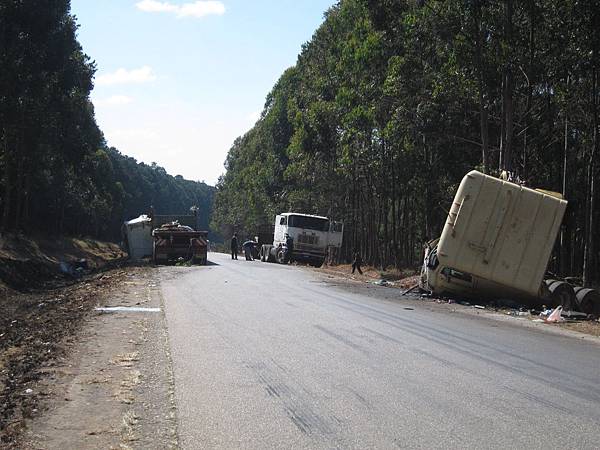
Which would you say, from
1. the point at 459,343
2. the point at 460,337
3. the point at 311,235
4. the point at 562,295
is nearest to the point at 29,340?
the point at 459,343

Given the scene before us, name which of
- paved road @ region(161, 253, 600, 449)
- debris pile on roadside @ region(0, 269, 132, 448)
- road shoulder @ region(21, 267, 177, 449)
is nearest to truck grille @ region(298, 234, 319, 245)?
debris pile on roadside @ region(0, 269, 132, 448)

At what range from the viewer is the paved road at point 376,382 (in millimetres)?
6047

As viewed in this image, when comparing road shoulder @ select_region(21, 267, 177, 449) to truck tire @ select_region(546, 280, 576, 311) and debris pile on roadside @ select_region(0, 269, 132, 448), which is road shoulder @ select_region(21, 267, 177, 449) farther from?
truck tire @ select_region(546, 280, 576, 311)

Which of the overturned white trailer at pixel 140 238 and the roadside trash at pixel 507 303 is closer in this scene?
the roadside trash at pixel 507 303

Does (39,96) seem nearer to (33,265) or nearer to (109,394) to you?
(33,265)

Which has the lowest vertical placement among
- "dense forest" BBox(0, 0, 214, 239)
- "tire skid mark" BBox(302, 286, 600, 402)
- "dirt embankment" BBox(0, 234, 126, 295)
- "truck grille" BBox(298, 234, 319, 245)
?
"dirt embankment" BBox(0, 234, 126, 295)

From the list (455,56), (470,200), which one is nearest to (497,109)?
(455,56)

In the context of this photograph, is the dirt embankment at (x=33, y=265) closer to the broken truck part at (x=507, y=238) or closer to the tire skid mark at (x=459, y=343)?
the tire skid mark at (x=459, y=343)

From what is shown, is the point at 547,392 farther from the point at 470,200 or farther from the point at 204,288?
the point at 204,288

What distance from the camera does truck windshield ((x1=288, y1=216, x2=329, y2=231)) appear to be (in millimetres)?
45094

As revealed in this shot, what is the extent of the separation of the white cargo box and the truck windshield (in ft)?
87.1

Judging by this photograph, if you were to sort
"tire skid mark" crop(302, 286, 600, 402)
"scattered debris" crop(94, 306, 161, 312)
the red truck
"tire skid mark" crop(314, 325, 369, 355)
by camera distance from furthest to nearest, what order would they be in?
the red truck
"scattered debris" crop(94, 306, 161, 312)
"tire skid mark" crop(314, 325, 369, 355)
"tire skid mark" crop(302, 286, 600, 402)

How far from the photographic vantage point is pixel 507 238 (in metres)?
18.4

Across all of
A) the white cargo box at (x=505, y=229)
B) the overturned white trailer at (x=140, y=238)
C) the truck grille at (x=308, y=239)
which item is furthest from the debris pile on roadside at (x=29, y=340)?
the truck grille at (x=308, y=239)
